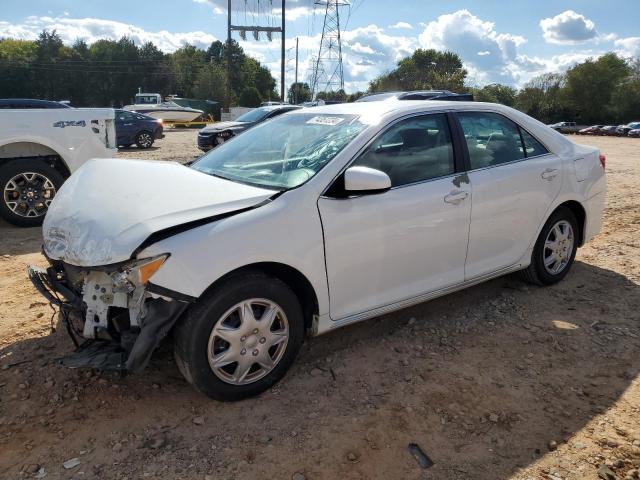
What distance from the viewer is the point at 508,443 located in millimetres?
2736

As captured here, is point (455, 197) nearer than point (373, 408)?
No

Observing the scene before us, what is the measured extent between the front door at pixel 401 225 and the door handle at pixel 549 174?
3.30 ft

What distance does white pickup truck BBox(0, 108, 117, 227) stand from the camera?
6.59 m

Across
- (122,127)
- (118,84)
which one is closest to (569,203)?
(122,127)

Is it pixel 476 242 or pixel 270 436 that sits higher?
pixel 476 242

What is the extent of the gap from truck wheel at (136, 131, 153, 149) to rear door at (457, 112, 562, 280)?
16721mm

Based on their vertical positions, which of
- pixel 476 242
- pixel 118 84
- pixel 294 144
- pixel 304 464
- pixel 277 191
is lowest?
pixel 304 464

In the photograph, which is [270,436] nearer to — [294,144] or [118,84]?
[294,144]

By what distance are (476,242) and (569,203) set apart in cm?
137

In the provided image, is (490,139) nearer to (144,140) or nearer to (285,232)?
Result: (285,232)

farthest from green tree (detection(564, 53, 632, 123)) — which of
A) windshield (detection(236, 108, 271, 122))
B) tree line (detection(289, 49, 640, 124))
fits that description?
windshield (detection(236, 108, 271, 122))

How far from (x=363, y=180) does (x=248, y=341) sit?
3.74 ft

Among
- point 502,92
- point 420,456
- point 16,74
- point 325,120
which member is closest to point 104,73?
point 16,74

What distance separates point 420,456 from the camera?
263cm
